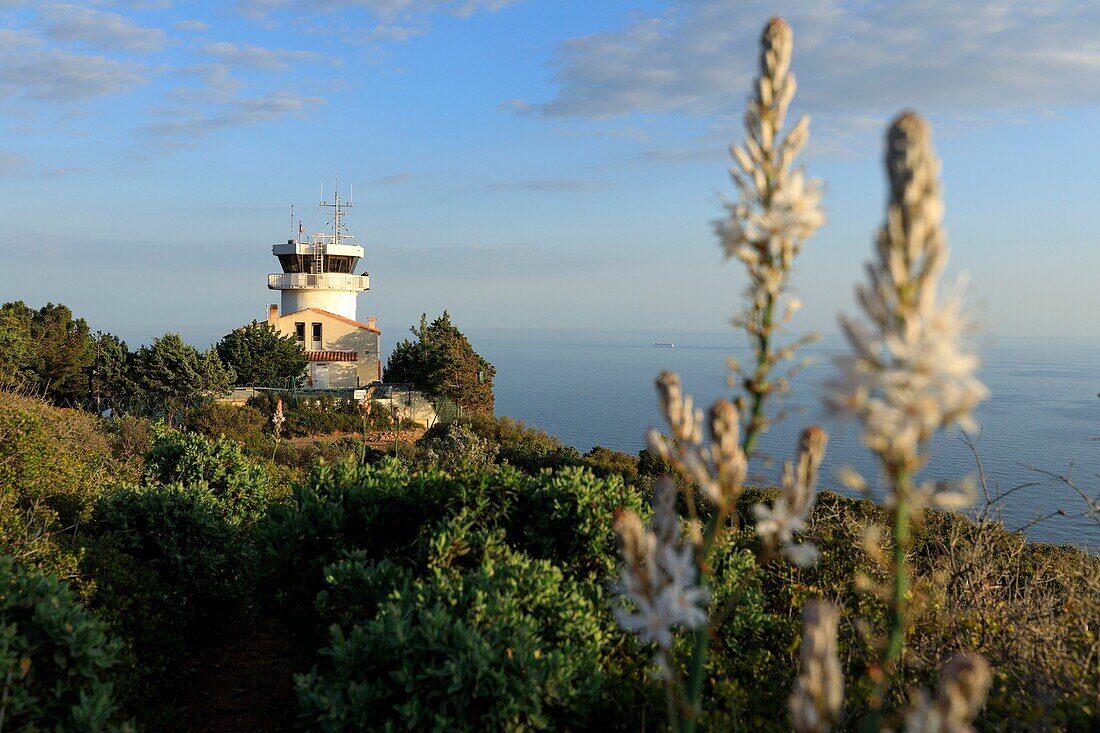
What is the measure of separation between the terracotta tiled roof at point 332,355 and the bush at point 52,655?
3468cm

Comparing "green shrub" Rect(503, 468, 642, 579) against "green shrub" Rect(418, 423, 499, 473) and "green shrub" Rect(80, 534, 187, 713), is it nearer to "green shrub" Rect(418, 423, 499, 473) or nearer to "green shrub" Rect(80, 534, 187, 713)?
"green shrub" Rect(80, 534, 187, 713)

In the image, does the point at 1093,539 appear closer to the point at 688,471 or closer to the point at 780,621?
the point at 780,621

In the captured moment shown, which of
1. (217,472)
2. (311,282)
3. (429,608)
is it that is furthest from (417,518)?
(311,282)

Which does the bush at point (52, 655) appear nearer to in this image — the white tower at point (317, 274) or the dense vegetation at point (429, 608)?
the dense vegetation at point (429, 608)

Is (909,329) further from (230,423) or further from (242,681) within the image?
(230,423)

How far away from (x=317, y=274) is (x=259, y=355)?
7341mm

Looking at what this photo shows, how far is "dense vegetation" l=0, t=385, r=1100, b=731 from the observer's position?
3740 millimetres

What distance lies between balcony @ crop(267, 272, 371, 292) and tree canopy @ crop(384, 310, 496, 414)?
5.93 metres

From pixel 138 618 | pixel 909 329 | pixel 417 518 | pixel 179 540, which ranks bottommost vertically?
pixel 138 618

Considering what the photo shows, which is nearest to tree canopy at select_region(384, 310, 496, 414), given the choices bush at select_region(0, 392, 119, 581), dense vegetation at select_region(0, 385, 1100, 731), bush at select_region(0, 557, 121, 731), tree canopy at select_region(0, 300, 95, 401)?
tree canopy at select_region(0, 300, 95, 401)

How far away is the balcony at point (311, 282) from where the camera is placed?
39.7 m

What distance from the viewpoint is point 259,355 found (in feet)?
112

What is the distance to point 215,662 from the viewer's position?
675 centimetres

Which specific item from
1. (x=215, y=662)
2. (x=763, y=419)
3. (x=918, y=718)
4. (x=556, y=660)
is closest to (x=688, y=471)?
(x=763, y=419)
